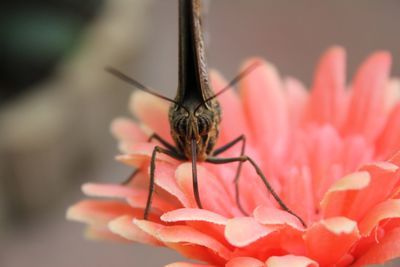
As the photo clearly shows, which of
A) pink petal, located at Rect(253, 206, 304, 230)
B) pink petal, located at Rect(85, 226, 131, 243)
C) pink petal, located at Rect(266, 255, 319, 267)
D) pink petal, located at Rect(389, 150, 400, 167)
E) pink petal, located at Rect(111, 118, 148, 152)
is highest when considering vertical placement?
pink petal, located at Rect(111, 118, 148, 152)

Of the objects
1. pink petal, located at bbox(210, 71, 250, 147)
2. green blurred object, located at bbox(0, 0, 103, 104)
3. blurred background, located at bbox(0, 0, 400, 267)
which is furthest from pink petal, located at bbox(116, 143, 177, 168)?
green blurred object, located at bbox(0, 0, 103, 104)

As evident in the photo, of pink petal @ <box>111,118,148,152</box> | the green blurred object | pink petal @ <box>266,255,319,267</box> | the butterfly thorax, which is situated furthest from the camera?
the green blurred object

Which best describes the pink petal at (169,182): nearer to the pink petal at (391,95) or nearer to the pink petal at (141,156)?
the pink petal at (141,156)

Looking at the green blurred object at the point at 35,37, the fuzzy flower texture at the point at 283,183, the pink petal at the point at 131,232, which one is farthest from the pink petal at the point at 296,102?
the green blurred object at the point at 35,37

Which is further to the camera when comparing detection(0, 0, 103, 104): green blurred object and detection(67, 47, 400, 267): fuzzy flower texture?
detection(0, 0, 103, 104): green blurred object

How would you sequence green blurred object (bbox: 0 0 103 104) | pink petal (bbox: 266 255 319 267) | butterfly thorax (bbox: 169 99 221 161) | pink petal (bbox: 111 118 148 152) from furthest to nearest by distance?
1. green blurred object (bbox: 0 0 103 104)
2. pink petal (bbox: 111 118 148 152)
3. butterfly thorax (bbox: 169 99 221 161)
4. pink petal (bbox: 266 255 319 267)

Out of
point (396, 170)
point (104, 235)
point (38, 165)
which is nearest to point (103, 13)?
point (38, 165)

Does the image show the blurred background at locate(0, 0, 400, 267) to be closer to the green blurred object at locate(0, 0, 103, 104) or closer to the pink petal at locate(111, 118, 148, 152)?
the green blurred object at locate(0, 0, 103, 104)

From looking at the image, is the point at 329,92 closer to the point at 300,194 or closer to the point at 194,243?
the point at 300,194

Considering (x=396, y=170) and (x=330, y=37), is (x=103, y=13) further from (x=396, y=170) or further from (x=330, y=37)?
(x=396, y=170)
